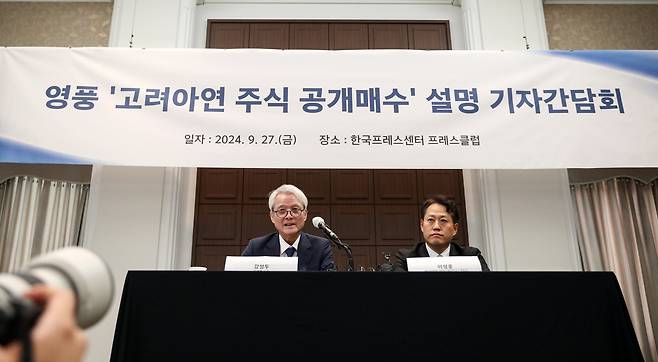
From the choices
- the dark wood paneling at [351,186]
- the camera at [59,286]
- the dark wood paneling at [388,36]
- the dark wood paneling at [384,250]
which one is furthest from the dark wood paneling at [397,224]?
the camera at [59,286]

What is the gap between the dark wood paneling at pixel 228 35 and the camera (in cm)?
427

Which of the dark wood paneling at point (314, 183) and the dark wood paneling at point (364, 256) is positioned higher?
the dark wood paneling at point (314, 183)

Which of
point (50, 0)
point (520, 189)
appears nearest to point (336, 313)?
point (520, 189)

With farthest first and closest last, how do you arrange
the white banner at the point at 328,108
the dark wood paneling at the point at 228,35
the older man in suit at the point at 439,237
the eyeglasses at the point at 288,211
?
the dark wood paneling at the point at 228,35, the white banner at the point at 328,108, the eyeglasses at the point at 288,211, the older man in suit at the point at 439,237

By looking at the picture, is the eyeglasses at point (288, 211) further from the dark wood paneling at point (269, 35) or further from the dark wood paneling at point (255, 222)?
the dark wood paneling at point (269, 35)

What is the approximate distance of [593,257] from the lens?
12.2 ft

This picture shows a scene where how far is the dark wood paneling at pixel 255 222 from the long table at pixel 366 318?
6.37 feet

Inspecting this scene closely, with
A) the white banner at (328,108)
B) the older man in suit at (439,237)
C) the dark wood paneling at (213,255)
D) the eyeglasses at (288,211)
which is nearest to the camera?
the older man in suit at (439,237)

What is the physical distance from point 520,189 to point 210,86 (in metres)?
2.09

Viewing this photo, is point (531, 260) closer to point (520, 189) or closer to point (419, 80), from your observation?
point (520, 189)

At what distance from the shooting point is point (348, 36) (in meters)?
4.34

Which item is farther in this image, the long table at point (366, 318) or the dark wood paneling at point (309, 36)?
the dark wood paneling at point (309, 36)

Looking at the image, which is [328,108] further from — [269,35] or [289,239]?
[269,35]

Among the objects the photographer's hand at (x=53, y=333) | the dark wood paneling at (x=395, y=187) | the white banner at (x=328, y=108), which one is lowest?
the photographer's hand at (x=53, y=333)
